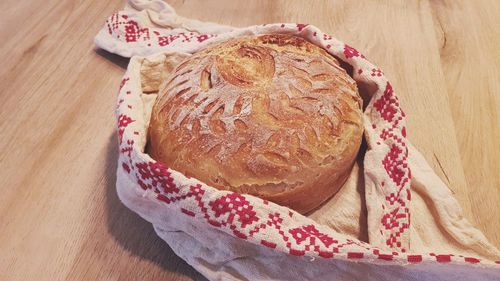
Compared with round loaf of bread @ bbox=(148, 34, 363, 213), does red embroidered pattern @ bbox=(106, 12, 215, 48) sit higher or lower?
lower

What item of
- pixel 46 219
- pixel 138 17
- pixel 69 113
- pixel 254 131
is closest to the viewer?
pixel 254 131

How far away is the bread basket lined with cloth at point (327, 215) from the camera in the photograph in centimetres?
58

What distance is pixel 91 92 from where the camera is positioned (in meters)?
0.98

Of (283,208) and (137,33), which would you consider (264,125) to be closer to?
(283,208)

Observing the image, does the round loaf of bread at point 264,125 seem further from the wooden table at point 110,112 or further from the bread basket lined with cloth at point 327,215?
the wooden table at point 110,112

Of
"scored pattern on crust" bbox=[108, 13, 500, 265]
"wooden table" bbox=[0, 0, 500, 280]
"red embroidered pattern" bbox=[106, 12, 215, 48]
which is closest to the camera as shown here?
"scored pattern on crust" bbox=[108, 13, 500, 265]

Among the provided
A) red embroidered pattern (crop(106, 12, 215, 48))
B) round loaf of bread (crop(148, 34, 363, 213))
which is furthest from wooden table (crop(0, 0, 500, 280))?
round loaf of bread (crop(148, 34, 363, 213))

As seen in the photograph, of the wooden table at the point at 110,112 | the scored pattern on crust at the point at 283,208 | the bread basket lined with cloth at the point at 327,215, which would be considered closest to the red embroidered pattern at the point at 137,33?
the wooden table at the point at 110,112

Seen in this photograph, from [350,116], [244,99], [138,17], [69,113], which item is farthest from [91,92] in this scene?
[350,116]

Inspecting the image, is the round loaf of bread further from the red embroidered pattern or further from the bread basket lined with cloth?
the red embroidered pattern

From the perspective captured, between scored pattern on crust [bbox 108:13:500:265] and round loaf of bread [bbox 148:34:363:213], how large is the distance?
0.12 ft

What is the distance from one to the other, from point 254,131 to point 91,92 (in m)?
0.51

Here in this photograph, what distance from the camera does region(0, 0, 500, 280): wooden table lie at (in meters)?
0.73

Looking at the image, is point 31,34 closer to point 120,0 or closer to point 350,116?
point 120,0
